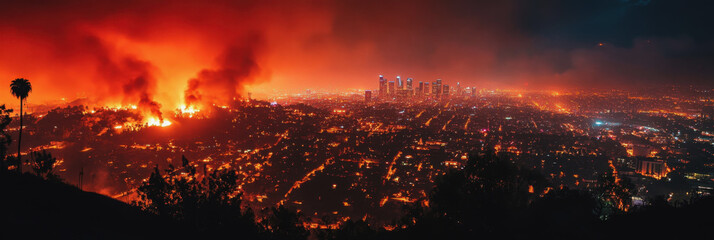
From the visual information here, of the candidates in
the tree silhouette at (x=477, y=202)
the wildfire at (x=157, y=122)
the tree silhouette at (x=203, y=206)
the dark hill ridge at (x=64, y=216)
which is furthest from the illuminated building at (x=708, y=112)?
the wildfire at (x=157, y=122)

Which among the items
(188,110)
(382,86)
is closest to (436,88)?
(382,86)

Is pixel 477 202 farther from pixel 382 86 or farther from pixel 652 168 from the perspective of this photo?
pixel 382 86

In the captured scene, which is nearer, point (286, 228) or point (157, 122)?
point (286, 228)

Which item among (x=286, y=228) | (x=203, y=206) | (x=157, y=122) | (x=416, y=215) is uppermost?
(x=157, y=122)

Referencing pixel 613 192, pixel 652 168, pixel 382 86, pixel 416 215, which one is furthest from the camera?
pixel 382 86

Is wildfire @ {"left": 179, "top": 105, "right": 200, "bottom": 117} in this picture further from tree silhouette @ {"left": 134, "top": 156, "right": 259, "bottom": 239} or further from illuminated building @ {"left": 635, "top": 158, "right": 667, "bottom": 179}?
illuminated building @ {"left": 635, "top": 158, "right": 667, "bottom": 179}

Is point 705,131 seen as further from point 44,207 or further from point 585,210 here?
point 44,207

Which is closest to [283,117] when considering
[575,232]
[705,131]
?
[575,232]

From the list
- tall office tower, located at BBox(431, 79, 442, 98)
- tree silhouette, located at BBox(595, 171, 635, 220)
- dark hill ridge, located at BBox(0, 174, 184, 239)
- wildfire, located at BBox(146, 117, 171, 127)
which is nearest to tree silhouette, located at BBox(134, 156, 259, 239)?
dark hill ridge, located at BBox(0, 174, 184, 239)

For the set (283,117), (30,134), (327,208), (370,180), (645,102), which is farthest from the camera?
(645,102)
